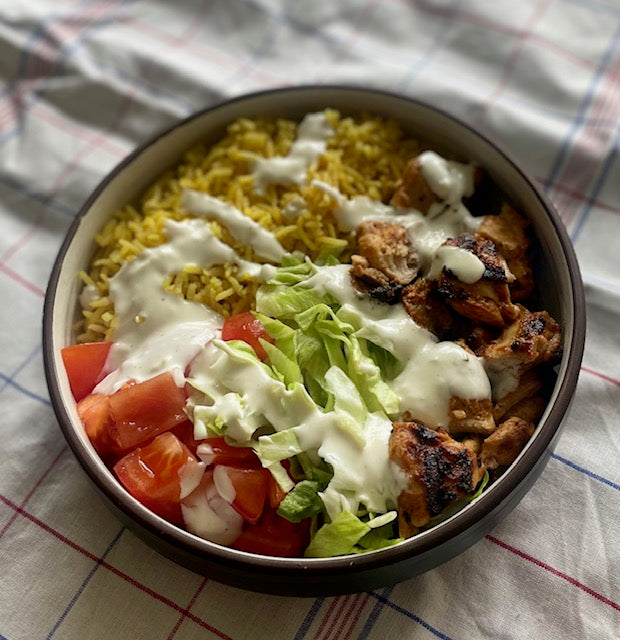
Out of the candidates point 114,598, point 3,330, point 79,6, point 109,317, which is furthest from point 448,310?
point 79,6

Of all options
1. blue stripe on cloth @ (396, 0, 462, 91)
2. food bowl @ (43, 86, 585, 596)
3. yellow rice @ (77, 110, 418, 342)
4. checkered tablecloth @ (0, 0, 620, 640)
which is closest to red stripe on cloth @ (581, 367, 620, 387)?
checkered tablecloth @ (0, 0, 620, 640)

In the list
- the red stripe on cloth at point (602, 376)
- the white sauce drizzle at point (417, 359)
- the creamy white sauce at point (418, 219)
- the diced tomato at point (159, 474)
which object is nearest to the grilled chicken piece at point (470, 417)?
the white sauce drizzle at point (417, 359)

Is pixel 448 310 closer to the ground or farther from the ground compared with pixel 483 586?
farther from the ground

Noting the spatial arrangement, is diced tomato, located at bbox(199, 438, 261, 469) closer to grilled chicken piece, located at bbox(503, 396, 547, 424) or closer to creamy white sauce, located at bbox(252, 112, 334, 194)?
grilled chicken piece, located at bbox(503, 396, 547, 424)

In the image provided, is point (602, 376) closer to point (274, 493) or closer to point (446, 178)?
point (446, 178)

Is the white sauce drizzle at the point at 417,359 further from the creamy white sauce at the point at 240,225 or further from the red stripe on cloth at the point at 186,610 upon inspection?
the red stripe on cloth at the point at 186,610

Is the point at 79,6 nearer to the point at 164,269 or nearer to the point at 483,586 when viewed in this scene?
the point at 164,269
